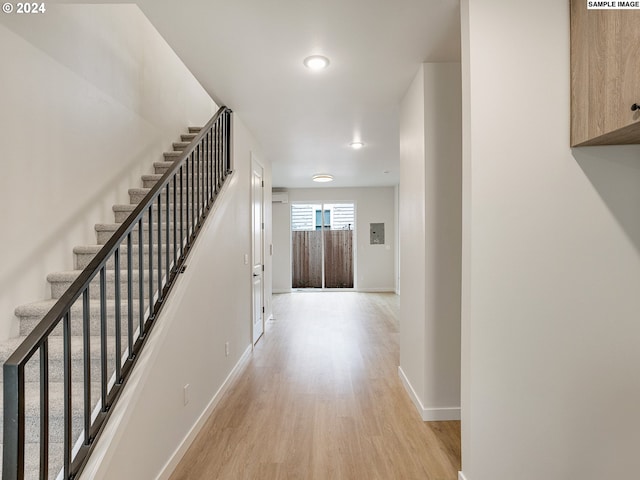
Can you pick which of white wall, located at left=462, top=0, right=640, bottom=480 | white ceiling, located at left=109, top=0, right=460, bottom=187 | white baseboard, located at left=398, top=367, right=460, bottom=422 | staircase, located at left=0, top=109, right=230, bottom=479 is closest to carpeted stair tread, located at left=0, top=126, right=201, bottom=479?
staircase, located at left=0, top=109, right=230, bottom=479

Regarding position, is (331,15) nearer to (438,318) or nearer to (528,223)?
(528,223)

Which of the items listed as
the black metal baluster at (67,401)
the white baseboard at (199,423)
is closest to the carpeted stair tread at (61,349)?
the black metal baluster at (67,401)

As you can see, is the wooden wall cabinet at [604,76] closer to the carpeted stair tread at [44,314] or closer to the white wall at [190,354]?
the white wall at [190,354]

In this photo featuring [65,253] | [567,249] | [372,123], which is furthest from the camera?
[372,123]

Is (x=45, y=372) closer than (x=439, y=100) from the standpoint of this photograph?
Yes

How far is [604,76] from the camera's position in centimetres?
142

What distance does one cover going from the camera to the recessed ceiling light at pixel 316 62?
2387mm

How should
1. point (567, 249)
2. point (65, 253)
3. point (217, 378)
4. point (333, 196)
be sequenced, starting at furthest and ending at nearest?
point (333, 196)
point (217, 378)
point (65, 253)
point (567, 249)

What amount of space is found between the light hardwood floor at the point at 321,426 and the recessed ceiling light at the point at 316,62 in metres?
2.60

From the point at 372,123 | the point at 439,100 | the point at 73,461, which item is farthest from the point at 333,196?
the point at 73,461

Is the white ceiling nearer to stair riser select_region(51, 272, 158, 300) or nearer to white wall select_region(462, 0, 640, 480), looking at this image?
white wall select_region(462, 0, 640, 480)

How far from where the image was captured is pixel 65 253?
7.96ft

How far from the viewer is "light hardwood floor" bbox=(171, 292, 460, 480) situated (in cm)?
199

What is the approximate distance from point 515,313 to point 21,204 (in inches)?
112
